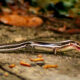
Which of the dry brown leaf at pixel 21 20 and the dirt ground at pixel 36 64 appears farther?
the dry brown leaf at pixel 21 20

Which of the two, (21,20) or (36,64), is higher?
(21,20)

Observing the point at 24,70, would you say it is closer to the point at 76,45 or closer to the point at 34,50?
the point at 34,50

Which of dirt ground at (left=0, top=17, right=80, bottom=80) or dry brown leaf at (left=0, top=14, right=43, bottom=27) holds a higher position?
dry brown leaf at (left=0, top=14, right=43, bottom=27)

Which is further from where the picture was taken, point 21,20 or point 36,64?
point 21,20

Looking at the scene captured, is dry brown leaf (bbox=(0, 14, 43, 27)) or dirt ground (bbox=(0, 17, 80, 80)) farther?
dry brown leaf (bbox=(0, 14, 43, 27))
